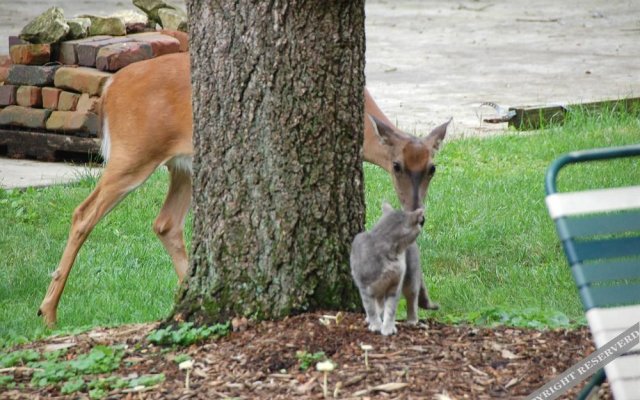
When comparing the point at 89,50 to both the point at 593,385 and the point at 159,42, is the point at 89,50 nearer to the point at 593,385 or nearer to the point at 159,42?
the point at 159,42

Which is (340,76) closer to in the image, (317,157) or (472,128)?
(317,157)

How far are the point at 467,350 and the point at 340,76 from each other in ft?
→ 4.15

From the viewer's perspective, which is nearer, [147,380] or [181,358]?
[147,380]

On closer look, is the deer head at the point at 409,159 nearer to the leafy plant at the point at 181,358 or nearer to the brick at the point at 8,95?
the leafy plant at the point at 181,358

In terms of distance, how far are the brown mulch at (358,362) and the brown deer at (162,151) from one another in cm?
217

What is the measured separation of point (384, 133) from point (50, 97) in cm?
381

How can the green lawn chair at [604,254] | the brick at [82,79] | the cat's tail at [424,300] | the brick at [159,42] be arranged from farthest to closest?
the brick at [159,42] → the brick at [82,79] → the cat's tail at [424,300] → the green lawn chair at [604,254]

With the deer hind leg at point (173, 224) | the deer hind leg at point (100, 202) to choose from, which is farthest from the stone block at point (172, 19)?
the deer hind leg at point (100, 202)

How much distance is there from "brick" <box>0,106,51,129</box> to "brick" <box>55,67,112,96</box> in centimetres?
30

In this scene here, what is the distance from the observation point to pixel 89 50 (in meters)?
10.1

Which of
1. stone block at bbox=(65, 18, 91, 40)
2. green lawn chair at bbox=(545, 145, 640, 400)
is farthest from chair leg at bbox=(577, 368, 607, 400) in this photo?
stone block at bbox=(65, 18, 91, 40)

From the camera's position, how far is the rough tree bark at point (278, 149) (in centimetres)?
501

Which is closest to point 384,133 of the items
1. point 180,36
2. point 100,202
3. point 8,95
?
point 100,202

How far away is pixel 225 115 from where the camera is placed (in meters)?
5.09
